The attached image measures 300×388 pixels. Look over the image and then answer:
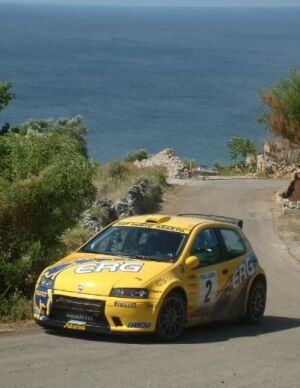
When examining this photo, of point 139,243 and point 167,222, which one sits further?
point 167,222

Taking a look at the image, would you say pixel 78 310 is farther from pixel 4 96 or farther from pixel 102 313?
pixel 4 96

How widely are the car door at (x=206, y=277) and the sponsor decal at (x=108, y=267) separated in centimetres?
73

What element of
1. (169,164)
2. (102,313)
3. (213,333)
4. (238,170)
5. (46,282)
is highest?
(46,282)

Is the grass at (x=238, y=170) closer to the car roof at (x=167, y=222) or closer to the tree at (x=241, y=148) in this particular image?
the tree at (x=241, y=148)

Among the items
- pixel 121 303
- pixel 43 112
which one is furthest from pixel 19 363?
pixel 43 112

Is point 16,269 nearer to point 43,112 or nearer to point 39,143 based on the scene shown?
point 39,143

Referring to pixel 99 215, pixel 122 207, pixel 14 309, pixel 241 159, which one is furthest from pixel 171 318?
pixel 241 159

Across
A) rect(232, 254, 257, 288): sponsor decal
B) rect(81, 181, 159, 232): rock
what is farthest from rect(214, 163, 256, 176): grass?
rect(232, 254, 257, 288): sponsor decal

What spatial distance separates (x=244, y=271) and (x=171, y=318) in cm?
219

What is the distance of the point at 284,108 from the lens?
43.0 m

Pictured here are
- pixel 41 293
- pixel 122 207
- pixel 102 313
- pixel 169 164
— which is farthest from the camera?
pixel 169 164

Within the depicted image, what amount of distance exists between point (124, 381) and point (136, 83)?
145 m

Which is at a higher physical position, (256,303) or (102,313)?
(102,313)

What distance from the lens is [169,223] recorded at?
40.4 ft
